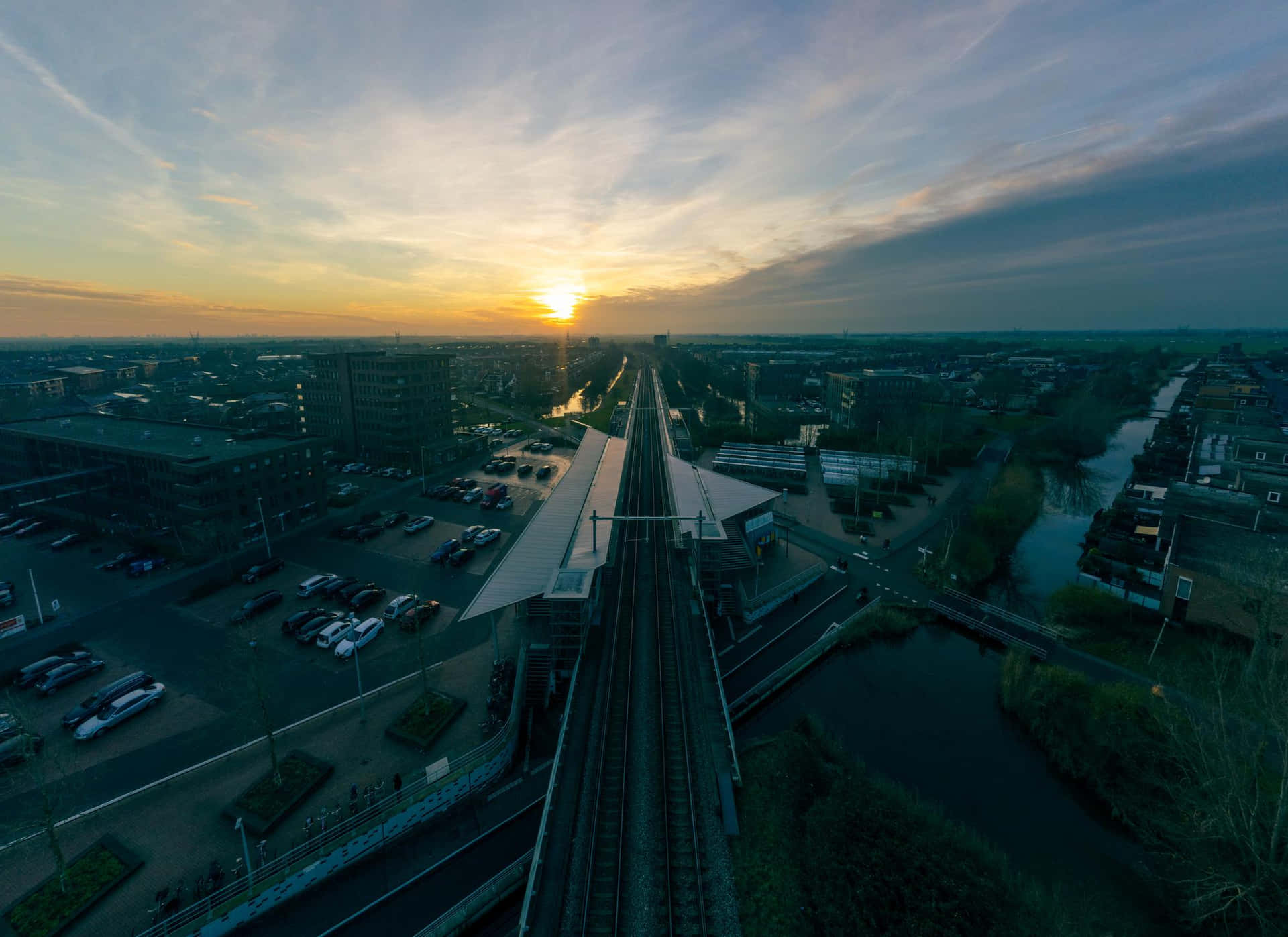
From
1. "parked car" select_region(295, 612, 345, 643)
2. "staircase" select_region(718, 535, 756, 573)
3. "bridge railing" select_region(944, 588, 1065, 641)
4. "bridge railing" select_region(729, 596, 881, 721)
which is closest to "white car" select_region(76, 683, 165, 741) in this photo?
"parked car" select_region(295, 612, 345, 643)

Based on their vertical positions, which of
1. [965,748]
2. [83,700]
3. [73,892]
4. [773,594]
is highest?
[773,594]

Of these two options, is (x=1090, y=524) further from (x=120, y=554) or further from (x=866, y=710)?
(x=120, y=554)

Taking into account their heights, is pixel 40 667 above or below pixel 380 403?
below

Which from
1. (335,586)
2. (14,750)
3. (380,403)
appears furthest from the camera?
(380,403)

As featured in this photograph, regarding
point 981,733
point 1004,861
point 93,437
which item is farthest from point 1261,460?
point 93,437

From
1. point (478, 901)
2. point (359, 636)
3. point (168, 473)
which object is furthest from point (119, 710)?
point (168, 473)

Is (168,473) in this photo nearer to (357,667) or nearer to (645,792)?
(357,667)

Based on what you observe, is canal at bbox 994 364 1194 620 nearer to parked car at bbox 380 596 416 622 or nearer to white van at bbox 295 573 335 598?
parked car at bbox 380 596 416 622
